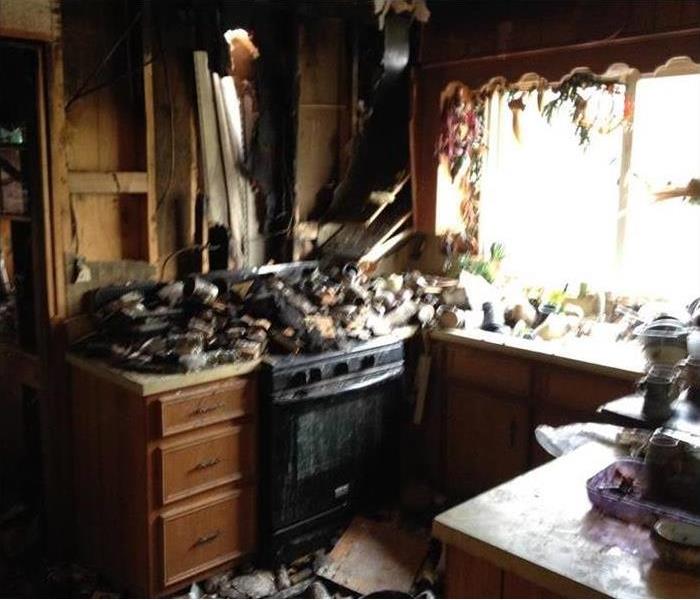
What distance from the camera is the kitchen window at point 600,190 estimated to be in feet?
11.1

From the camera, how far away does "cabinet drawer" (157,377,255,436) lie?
8.96 ft

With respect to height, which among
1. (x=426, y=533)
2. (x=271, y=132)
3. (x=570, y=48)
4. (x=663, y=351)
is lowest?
(x=426, y=533)

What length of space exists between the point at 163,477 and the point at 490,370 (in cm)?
149

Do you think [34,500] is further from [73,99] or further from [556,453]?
[556,453]

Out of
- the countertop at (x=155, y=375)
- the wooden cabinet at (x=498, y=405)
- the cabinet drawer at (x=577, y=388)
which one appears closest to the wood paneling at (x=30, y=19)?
the countertop at (x=155, y=375)

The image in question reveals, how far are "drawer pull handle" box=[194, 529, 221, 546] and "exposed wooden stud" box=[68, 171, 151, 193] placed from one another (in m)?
1.43

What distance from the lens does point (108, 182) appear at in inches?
122

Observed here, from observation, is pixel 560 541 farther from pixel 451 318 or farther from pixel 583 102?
pixel 583 102

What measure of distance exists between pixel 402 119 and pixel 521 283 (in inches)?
43.3

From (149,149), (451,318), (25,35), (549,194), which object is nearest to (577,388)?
(451,318)

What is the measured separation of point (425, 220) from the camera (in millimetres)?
4141

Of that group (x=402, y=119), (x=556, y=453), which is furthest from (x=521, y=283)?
(x=556, y=453)

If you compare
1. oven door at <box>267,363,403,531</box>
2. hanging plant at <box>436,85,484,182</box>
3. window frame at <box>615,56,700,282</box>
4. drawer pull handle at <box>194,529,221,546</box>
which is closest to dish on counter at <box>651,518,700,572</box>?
oven door at <box>267,363,403,531</box>

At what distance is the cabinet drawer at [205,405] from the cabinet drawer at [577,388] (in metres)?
1.23
